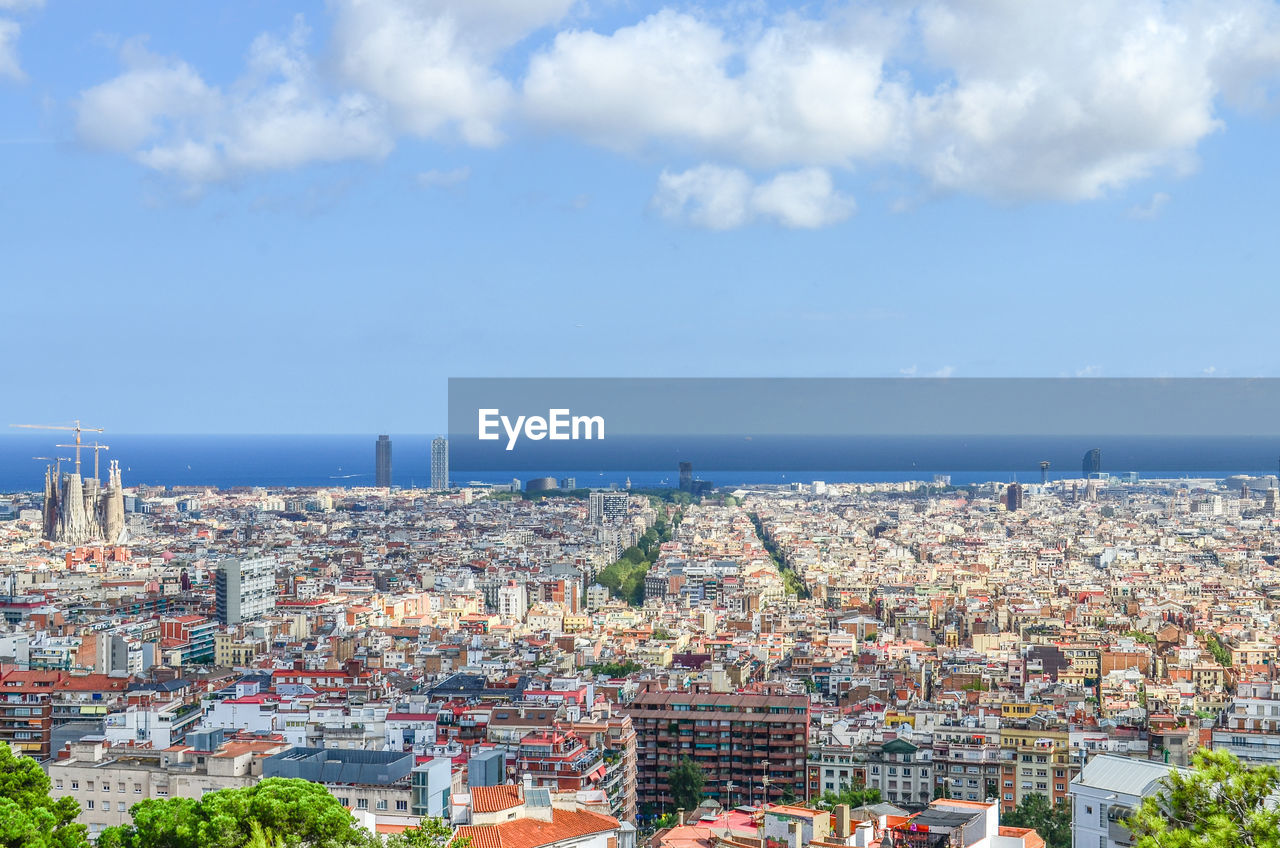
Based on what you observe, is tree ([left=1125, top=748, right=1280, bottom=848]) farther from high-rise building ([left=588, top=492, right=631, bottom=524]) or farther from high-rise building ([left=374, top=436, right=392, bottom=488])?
high-rise building ([left=374, top=436, right=392, bottom=488])

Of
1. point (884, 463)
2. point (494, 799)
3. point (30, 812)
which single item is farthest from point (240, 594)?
point (884, 463)

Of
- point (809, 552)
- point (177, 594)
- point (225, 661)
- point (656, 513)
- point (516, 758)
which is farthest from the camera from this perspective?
point (656, 513)

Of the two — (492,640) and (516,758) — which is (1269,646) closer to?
(492,640)

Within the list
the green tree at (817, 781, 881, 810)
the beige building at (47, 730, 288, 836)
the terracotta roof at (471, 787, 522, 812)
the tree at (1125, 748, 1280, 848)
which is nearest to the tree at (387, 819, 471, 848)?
the terracotta roof at (471, 787, 522, 812)

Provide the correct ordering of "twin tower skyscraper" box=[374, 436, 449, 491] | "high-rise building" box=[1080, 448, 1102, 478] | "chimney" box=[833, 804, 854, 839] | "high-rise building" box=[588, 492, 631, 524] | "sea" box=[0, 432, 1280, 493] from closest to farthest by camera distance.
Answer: "chimney" box=[833, 804, 854, 839], "high-rise building" box=[588, 492, 631, 524], "high-rise building" box=[1080, 448, 1102, 478], "sea" box=[0, 432, 1280, 493], "twin tower skyscraper" box=[374, 436, 449, 491]

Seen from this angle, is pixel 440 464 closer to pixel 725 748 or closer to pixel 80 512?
pixel 80 512

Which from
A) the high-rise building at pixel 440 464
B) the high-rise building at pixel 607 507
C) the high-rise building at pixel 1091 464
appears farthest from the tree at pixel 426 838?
the high-rise building at pixel 440 464

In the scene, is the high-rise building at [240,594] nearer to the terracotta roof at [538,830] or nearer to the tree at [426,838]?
the terracotta roof at [538,830]

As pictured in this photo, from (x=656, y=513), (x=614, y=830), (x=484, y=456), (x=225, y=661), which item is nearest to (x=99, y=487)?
(x=484, y=456)
